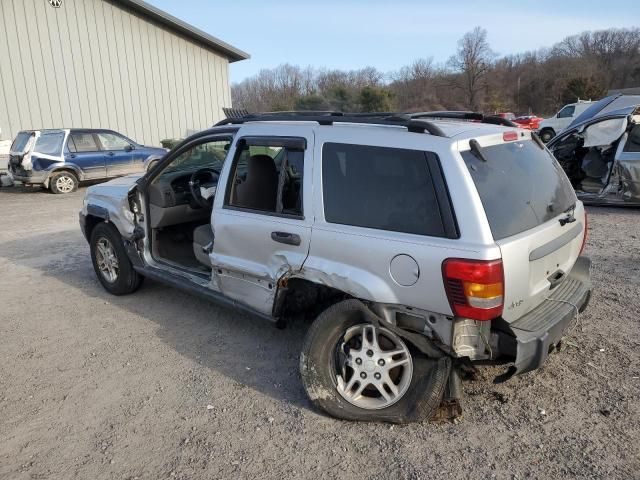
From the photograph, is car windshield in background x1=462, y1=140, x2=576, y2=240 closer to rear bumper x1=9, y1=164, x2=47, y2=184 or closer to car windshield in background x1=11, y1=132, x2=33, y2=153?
rear bumper x1=9, y1=164, x2=47, y2=184

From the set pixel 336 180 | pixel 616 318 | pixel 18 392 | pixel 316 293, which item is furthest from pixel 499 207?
pixel 18 392

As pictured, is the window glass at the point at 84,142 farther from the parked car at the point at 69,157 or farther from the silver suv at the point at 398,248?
the silver suv at the point at 398,248

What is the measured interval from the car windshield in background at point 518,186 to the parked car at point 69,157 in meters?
11.7

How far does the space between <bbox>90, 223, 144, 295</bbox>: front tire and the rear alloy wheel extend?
9.07m

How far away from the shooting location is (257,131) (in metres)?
3.74

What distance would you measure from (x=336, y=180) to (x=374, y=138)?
356mm

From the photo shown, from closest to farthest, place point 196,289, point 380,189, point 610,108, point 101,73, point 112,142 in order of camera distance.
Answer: point 380,189 → point 196,289 → point 610,108 → point 112,142 → point 101,73

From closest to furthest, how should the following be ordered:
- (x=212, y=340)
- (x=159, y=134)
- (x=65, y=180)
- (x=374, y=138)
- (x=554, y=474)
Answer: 1. (x=554, y=474)
2. (x=374, y=138)
3. (x=212, y=340)
4. (x=65, y=180)
5. (x=159, y=134)

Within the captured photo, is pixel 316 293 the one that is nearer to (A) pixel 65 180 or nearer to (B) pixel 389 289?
(B) pixel 389 289

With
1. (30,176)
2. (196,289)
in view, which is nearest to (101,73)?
(30,176)

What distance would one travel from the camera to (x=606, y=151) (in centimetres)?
915

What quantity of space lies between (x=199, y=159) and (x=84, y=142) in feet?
33.5

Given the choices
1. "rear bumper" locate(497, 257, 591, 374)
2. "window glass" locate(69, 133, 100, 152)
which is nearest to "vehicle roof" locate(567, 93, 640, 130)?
"rear bumper" locate(497, 257, 591, 374)

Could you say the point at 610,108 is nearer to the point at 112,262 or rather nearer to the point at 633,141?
the point at 633,141
